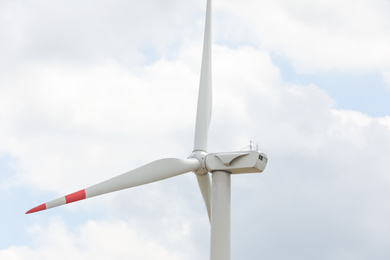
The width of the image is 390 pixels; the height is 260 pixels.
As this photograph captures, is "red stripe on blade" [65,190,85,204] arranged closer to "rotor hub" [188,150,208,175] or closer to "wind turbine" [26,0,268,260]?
"wind turbine" [26,0,268,260]

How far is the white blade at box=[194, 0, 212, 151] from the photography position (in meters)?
31.2

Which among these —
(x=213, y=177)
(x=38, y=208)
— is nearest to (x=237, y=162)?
(x=213, y=177)

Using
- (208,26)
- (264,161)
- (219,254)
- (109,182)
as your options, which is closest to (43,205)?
(109,182)

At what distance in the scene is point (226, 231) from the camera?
93.1 ft

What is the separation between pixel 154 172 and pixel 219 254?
4212mm

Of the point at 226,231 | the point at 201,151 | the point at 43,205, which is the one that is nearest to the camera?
the point at 43,205

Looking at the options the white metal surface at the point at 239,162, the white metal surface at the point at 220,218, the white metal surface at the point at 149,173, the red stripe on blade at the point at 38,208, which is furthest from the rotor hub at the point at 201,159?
the red stripe on blade at the point at 38,208

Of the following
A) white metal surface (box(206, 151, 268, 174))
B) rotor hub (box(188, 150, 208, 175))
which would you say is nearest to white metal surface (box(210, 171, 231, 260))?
white metal surface (box(206, 151, 268, 174))

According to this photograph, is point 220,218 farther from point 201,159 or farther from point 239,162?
point 201,159

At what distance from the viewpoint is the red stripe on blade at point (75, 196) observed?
Answer: 2686 centimetres

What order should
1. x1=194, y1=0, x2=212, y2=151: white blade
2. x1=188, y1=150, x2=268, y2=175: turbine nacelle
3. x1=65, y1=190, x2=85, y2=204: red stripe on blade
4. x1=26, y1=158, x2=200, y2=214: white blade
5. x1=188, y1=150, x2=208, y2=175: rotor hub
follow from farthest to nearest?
x1=194, y1=0, x2=212, y2=151: white blade → x1=188, y1=150, x2=208, y2=175: rotor hub → x1=188, y1=150, x2=268, y2=175: turbine nacelle → x1=26, y1=158, x2=200, y2=214: white blade → x1=65, y1=190, x2=85, y2=204: red stripe on blade

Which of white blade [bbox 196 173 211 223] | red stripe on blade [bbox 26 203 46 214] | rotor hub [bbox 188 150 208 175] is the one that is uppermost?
rotor hub [bbox 188 150 208 175]

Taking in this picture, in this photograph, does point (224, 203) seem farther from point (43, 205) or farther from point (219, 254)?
point (43, 205)

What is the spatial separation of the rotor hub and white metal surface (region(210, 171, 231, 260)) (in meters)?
0.78
